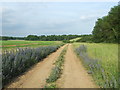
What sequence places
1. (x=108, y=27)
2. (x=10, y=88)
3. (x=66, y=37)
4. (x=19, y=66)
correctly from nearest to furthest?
(x=10, y=88), (x=19, y=66), (x=108, y=27), (x=66, y=37)

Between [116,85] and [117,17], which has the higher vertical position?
[117,17]

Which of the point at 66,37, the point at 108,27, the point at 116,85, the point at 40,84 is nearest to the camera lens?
the point at 116,85

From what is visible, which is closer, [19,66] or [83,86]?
[83,86]

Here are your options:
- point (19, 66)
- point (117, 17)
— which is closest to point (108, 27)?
point (117, 17)

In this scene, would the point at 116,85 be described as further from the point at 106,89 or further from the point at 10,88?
the point at 10,88

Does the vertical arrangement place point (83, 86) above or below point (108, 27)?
below

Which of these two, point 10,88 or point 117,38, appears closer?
point 10,88

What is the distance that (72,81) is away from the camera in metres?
6.71

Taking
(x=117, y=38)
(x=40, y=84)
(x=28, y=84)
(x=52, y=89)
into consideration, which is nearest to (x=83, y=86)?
(x=52, y=89)

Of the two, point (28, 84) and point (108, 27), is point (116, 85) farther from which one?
point (108, 27)

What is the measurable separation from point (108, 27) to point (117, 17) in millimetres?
4787

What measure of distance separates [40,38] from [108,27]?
323 ft

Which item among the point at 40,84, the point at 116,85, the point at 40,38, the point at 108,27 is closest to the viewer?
the point at 116,85

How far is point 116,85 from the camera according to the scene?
5.04 metres
